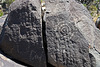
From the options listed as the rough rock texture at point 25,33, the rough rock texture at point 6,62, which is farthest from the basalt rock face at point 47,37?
the rough rock texture at point 6,62

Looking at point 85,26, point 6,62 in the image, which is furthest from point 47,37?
point 6,62

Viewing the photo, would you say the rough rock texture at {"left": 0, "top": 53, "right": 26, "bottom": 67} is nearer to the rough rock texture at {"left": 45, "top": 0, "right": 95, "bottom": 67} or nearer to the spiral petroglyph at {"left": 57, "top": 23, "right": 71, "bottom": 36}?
the rough rock texture at {"left": 45, "top": 0, "right": 95, "bottom": 67}

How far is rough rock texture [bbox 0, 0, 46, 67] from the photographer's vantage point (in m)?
2.43

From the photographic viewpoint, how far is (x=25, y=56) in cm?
254

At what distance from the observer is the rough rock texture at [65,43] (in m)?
2.38

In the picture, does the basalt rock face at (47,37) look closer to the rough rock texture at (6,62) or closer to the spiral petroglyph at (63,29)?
the spiral petroglyph at (63,29)

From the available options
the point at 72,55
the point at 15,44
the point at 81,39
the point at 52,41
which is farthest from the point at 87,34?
the point at 15,44

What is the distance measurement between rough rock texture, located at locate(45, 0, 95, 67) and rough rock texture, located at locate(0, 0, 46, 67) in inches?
6.4

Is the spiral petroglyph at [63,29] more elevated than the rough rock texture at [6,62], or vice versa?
the spiral petroglyph at [63,29]

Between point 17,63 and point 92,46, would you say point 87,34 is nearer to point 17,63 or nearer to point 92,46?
point 92,46

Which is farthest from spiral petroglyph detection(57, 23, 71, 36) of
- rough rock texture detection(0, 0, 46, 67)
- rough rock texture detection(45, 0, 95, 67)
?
rough rock texture detection(0, 0, 46, 67)

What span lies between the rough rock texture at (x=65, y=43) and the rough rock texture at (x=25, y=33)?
0.53ft

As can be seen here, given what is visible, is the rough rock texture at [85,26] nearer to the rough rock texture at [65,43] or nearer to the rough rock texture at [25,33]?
the rough rock texture at [65,43]

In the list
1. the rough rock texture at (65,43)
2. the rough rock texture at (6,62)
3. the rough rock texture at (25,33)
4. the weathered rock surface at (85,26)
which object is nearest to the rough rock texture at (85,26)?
the weathered rock surface at (85,26)
